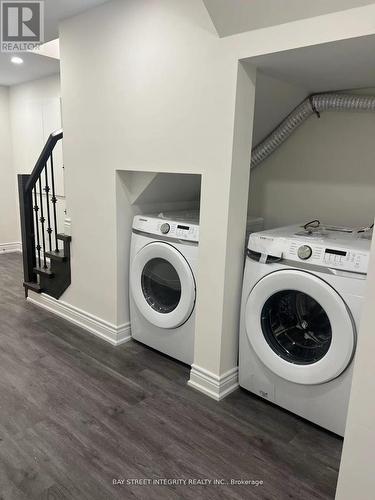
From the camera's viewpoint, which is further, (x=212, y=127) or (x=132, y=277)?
(x=132, y=277)

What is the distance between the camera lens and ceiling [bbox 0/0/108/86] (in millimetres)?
2385

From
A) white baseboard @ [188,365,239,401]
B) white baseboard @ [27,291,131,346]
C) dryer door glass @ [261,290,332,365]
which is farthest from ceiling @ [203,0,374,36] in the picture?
white baseboard @ [27,291,131,346]

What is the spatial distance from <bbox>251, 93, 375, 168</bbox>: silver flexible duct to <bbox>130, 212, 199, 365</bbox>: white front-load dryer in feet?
2.15

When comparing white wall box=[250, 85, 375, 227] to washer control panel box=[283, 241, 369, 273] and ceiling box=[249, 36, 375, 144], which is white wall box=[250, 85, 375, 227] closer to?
ceiling box=[249, 36, 375, 144]

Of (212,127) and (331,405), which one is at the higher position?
(212,127)

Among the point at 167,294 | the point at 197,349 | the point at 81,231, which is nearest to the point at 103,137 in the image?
the point at 81,231

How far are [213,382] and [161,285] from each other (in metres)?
0.74

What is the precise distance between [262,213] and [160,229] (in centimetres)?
88

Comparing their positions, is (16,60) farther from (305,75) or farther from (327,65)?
(327,65)

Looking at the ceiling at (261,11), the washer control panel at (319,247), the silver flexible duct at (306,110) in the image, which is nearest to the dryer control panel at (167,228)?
the washer control panel at (319,247)

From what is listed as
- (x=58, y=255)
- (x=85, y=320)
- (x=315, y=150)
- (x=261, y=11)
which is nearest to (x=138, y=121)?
(x=261, y=11)

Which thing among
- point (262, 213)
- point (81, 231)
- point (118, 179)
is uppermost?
point (118, 179)

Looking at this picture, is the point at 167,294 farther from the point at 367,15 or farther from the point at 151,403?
the point at 367,15

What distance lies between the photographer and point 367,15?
139cm
